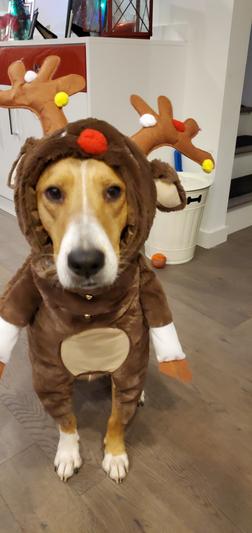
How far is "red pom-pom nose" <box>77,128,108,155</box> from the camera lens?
65 cm

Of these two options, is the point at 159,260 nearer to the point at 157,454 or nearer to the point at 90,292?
the point at 157,454

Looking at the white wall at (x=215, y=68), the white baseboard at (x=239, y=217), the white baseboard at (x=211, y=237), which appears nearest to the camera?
the white wall at (x=215, y=68)

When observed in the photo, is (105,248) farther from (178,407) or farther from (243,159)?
(243,159)

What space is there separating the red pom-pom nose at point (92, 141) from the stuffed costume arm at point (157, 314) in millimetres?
277

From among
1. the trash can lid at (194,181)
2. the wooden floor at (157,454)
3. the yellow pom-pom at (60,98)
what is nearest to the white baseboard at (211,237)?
the trash can lid at (194,181)

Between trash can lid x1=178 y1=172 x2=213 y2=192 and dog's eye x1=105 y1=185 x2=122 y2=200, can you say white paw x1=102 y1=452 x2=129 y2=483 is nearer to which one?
dog's eye x1=105 y1=185 x2=122 y2=200

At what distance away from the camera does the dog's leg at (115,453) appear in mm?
971

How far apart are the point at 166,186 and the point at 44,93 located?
1.09 feet

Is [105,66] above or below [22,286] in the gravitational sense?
above

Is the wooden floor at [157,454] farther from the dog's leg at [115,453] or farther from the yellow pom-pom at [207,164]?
the yellow pom-pom at [207,164]

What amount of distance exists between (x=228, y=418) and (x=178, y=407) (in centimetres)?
14

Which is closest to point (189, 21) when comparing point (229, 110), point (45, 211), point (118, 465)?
point (229, 110)

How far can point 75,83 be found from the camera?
0.88 metres

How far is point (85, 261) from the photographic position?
2.03 ft
